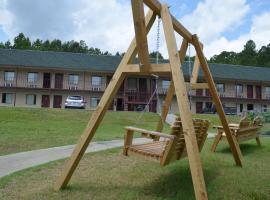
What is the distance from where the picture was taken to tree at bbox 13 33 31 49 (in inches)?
2969

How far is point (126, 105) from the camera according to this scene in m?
42.4

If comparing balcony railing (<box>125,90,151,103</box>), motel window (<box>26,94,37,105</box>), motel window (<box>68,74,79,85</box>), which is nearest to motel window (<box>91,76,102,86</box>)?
motel window (<box>68,74,79,85</box>)

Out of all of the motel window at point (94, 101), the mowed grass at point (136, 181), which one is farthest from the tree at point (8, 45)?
the mowed grass at point (136, 181)

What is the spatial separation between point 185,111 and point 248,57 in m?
90.2

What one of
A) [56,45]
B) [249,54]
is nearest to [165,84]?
[56,45]

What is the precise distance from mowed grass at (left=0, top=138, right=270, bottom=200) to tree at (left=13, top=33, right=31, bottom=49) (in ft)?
238

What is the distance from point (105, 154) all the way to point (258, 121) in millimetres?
5564

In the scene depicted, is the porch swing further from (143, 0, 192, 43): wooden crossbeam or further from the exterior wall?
the exterior wall

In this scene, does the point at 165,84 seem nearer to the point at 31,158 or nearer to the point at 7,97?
the point at 7,97

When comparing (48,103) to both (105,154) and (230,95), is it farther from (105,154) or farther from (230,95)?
(105,154)

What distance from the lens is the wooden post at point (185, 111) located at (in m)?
4.35

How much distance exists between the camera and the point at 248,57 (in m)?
89.4

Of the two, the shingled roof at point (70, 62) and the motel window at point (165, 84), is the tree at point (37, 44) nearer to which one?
the shingled roof at point (70, 62)

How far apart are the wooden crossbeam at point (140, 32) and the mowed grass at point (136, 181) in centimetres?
175
